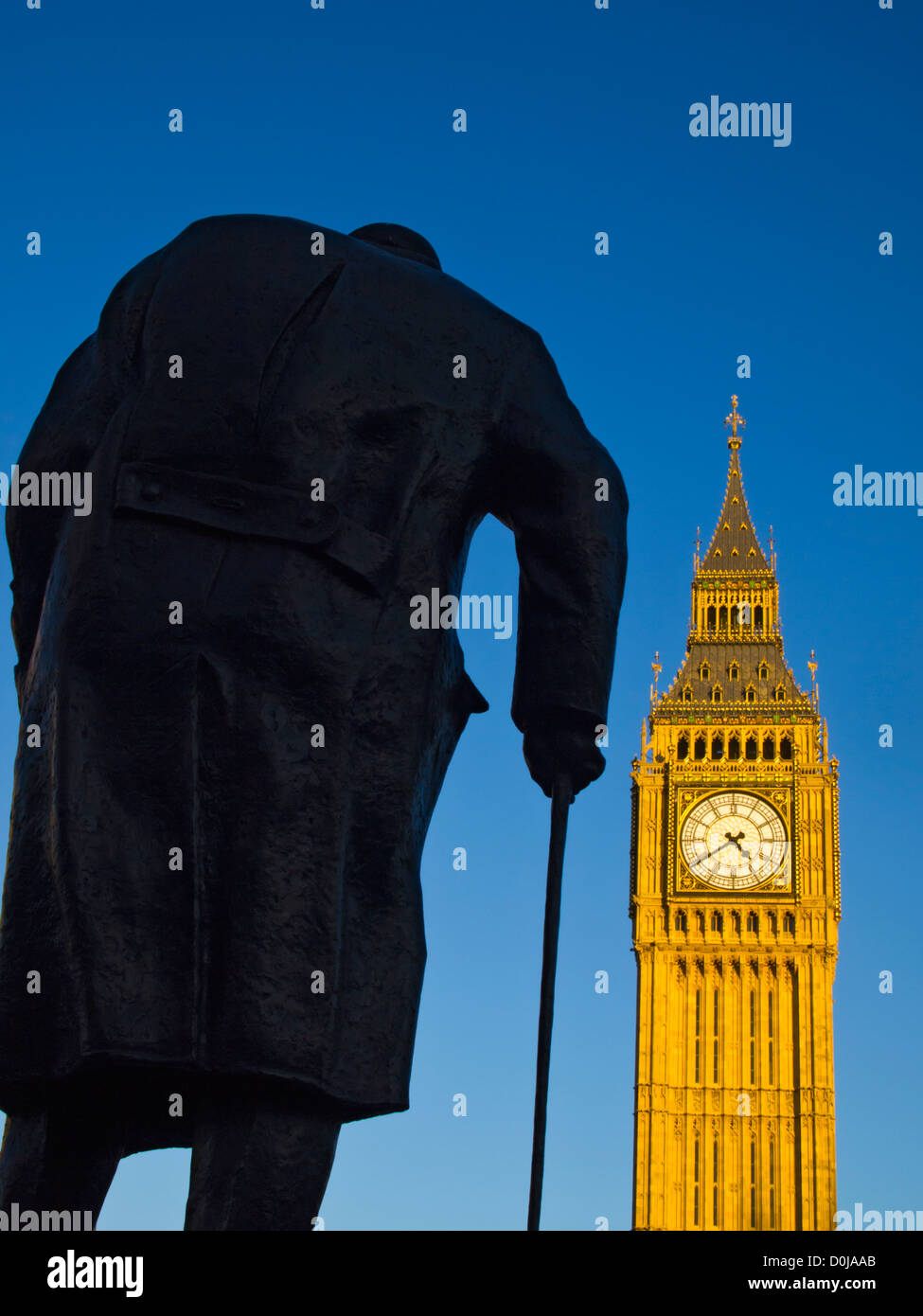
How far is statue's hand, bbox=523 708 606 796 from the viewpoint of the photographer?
197 inches

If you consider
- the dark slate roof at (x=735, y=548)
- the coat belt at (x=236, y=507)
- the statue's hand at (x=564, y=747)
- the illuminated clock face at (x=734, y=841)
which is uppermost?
the dark slate roof at (x=735, y=548)

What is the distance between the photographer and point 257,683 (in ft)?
15.0

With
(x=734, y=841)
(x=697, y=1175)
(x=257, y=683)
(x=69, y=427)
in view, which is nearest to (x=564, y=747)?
(x=257, y=683)

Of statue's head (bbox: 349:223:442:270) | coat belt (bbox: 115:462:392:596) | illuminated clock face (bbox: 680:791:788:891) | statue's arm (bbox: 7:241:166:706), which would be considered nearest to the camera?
coat belt (bbox: 115:462:392:596)

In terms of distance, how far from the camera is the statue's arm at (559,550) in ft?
16.5

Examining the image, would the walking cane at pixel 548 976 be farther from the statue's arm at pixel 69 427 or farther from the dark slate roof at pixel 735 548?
the dark slate roof at pixel 735 548

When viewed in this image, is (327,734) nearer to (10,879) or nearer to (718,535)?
(10,879)

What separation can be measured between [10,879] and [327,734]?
76 centimetres

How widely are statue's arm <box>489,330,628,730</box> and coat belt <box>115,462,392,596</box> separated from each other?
1.74 feet

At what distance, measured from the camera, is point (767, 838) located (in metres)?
66.8

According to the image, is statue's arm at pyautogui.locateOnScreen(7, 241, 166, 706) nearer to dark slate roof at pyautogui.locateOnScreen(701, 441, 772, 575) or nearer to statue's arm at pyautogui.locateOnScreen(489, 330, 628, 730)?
statue's arm at pyautogui.locateOnScreen(489, 330, 628, 730)

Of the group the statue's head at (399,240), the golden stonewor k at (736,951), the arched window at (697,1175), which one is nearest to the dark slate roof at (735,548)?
the golden stonewor k at (736,951)

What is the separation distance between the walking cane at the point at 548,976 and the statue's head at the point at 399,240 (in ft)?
4.53

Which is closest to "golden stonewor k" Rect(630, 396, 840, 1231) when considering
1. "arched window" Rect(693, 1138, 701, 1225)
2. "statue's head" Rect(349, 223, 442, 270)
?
"arched window" Rect(693, 1138, 701, 1225)
